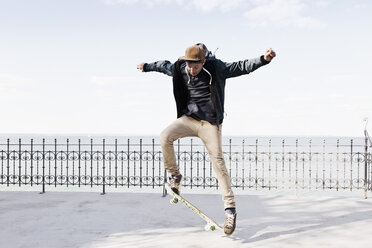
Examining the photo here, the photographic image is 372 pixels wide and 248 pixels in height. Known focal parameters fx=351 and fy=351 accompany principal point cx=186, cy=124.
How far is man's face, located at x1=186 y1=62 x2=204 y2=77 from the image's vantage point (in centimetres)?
459

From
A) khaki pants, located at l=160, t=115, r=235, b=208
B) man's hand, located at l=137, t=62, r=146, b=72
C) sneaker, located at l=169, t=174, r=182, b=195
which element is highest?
man's hand, located at l=137, t=62, r=146, b=72

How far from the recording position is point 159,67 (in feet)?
16.7

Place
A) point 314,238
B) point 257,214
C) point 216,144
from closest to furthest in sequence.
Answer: point 216,144, point 314,238, point 257,214

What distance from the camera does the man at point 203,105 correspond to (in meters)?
4.70

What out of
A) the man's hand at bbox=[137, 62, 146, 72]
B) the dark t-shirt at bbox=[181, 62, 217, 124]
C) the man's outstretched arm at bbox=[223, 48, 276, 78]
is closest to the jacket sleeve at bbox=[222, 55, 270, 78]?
the man's outstretched arm at bbox=[223, 48, 276, 78]

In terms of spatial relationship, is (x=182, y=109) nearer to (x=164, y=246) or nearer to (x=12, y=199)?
(x=164, y=246)

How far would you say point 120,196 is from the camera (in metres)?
9.40

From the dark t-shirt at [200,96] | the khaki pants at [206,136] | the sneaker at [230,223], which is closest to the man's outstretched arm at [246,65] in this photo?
the dark t-shirt at [200,96]

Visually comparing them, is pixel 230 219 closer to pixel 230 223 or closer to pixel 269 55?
pixel 230 223

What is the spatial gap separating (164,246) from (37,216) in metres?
3.34

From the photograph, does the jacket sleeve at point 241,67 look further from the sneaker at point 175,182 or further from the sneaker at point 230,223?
the sneaker at point 230,223

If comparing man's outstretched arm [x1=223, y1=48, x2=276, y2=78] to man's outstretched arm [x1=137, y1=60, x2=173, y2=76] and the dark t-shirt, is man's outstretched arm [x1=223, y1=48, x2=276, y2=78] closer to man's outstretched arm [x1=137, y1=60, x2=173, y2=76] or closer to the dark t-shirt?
the dark t-shirt

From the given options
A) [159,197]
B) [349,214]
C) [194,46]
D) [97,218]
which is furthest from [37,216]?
[349,214]

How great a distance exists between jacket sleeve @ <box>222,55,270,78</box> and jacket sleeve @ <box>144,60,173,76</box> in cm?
81
